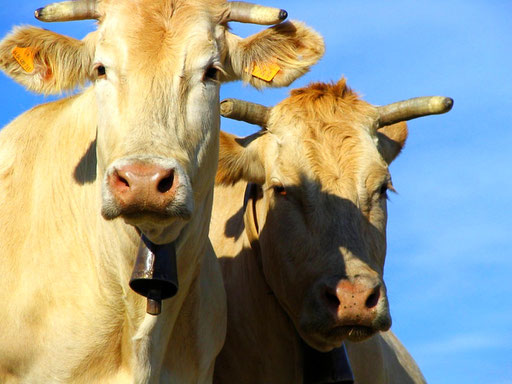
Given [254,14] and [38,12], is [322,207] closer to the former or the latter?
[254,14]

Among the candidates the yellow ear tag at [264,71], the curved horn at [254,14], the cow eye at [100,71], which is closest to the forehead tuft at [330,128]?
the yellow ear tag at [264,71]

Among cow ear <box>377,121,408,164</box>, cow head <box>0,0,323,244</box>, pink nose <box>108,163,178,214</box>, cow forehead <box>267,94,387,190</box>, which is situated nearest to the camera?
pink nose <box>108,163,178,214</box>

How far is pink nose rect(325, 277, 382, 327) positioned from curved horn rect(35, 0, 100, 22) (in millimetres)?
2290

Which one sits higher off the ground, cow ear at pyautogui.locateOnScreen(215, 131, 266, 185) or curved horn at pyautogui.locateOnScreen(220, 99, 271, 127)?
curved horn at pyautogui.locateOnScreen(220, 99, 271, 127)

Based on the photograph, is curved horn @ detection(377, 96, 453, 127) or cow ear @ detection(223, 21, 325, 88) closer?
cow ear @ detection(223, 21, 325, 88)

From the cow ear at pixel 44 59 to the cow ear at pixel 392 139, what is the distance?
2763 millimetres

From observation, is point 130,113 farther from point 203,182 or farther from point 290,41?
point 290,41

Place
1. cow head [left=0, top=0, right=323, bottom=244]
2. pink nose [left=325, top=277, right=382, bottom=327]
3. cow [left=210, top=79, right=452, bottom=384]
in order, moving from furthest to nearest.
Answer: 1. cow [left=210, top=79, right=452, bottom=384]
2. pink nose [left=325, top=277, right=382, bottom=327]
3. cow head [left=0, top=0, right=323, bottom=244]

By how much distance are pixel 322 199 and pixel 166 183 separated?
7.05 ft

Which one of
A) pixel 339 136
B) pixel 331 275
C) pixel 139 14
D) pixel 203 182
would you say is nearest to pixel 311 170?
pixel 339 136

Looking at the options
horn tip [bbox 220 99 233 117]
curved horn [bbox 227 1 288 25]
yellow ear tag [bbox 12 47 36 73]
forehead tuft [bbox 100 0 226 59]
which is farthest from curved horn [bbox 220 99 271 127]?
yellow ear tag [bbox 12 47 36 73]

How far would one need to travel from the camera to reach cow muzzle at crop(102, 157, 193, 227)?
4805 mm

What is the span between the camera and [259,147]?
295 inches

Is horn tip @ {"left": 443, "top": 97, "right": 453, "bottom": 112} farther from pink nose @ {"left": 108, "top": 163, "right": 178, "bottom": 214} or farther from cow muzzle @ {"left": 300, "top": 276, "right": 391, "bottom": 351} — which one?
pink nose @ {"left": 108, "top": 163, "right": 178, "bottom": 214}
